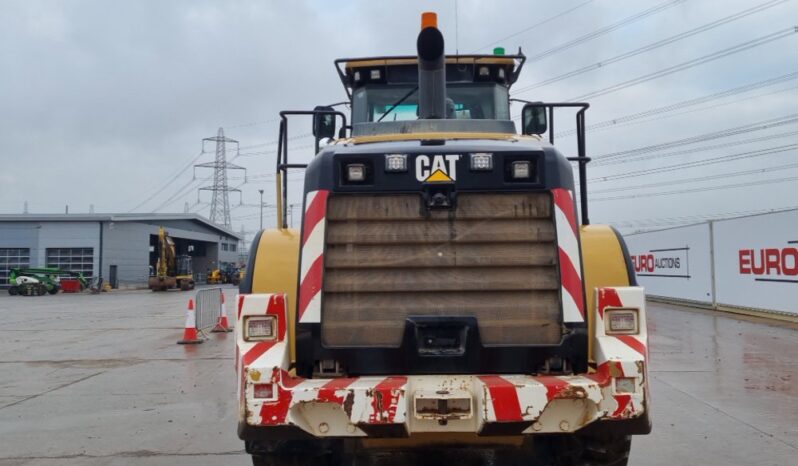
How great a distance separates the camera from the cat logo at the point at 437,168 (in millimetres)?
3516

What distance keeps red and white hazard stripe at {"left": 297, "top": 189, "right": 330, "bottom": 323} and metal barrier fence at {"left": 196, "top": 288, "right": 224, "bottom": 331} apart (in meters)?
10.8

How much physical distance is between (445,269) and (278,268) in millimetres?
1006

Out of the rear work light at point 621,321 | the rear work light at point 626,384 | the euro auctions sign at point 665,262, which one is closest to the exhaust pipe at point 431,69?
the rear work light at point 621,321

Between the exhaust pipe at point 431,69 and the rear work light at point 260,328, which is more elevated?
the exhaust pipe at point 431,69

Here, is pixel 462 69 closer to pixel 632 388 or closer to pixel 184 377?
pixel 632 388

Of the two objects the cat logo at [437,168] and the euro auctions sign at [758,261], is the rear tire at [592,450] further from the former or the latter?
the euro auctions sign at [758,261]

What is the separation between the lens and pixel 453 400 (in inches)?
125

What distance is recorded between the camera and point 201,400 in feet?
24.3

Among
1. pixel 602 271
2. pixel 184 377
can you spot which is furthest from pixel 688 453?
pixel 184 377

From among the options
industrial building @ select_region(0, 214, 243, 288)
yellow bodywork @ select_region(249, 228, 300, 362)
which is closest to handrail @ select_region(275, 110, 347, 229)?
yellow bodywork @ select_region(249, 228, 300, 362)

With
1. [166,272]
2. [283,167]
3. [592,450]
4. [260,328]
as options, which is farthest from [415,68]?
[166,272]

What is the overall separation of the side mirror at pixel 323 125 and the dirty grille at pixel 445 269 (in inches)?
74.1

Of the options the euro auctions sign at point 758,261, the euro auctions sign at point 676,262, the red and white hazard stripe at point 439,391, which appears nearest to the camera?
the red and white hazard stripe at point 439,391

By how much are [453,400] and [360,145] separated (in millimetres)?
1629
